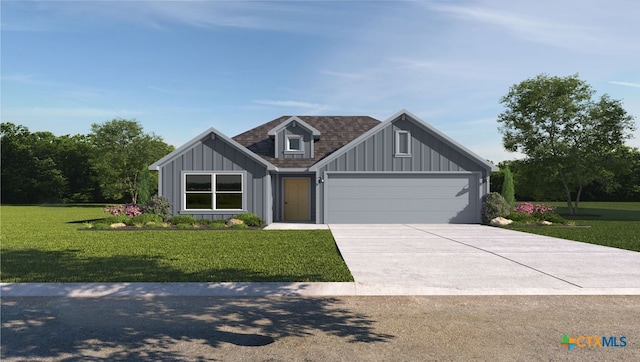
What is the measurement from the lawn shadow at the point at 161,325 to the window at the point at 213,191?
44.7 ft

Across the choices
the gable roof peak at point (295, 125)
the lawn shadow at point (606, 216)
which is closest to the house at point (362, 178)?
the gable roof peak at point (295, 125)

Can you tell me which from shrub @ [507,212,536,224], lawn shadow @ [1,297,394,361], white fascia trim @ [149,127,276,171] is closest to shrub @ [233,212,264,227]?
white fascia trim @ [149,127,276,171]

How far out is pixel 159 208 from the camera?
19.4 metres

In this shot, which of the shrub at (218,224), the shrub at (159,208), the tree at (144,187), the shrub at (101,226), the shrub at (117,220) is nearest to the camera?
the shrub at (101,226)

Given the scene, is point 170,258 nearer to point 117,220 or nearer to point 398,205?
point 117,220

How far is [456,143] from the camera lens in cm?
2041

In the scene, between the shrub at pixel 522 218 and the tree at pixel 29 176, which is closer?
the shrub at pixel 522 218

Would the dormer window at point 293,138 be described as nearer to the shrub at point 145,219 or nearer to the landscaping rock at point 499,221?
the shrub at point 145,219

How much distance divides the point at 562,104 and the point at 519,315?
27.4 meters

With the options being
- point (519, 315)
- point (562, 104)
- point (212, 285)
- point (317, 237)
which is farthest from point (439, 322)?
point (562, 104)

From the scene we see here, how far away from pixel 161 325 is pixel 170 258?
504 cm

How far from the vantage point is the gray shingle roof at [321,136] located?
22.2 m

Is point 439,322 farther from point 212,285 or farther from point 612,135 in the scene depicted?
point 612,135

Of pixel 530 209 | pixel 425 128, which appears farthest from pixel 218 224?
pixel 530 209
